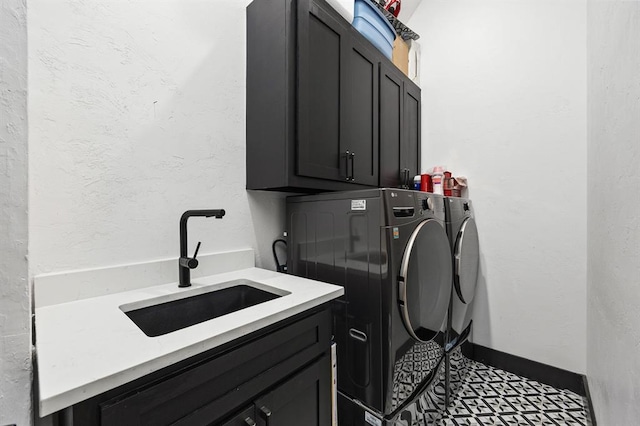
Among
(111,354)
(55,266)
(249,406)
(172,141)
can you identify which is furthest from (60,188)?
(249,406)

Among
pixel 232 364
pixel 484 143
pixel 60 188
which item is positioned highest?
pixel 484 143

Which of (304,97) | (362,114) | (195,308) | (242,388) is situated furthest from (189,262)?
(362,114)

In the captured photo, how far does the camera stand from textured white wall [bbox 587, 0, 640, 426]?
2.86 ft

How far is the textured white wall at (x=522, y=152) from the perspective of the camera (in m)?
1.98

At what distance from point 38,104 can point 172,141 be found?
444 millimetres

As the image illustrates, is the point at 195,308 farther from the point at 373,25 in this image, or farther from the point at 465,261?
the point at 373,25

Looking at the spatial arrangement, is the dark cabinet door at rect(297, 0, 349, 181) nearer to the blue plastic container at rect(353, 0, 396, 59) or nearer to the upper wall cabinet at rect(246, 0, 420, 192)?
the upper wall cabinet at rect(246, 0, 420, 192)

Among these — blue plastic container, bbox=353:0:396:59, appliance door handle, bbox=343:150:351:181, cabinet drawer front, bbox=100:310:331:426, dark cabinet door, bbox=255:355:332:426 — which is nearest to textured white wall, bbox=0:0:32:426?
cabinet drawer front, bbox=100:310:331:426

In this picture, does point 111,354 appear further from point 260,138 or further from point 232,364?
point 260,138

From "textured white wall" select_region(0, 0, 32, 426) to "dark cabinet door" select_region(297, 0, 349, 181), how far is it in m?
0.97

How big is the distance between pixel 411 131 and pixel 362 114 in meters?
0.86

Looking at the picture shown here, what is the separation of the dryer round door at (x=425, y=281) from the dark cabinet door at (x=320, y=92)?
58 cm

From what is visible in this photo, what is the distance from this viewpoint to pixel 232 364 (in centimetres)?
75

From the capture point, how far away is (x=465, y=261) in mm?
1901
